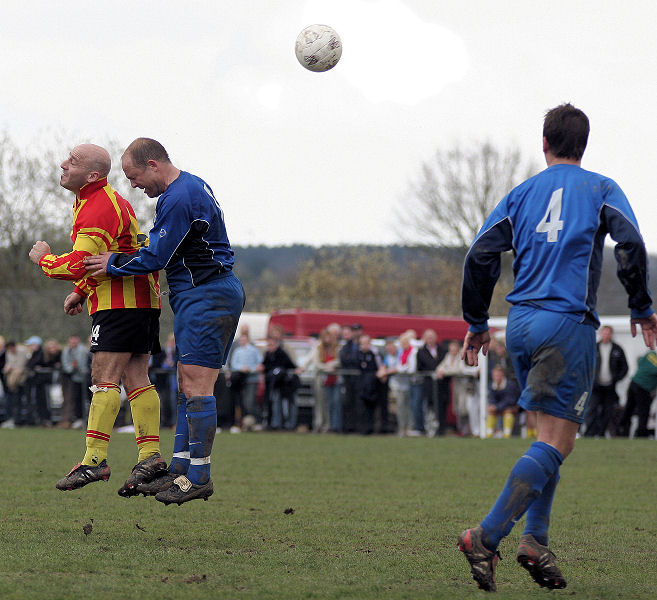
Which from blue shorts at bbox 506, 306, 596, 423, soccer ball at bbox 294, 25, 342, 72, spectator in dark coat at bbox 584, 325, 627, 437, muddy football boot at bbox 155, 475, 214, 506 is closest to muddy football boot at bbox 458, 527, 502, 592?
blue shorts at bbox 506, 306, 596, 423

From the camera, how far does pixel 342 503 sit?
28.3 ft

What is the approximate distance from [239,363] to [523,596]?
640 inches

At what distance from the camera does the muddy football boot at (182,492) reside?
640 cm

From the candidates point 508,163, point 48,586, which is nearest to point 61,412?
point 48,586

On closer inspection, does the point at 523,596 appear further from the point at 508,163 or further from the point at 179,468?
the point at 508,163

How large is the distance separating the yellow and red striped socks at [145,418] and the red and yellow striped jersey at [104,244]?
1.98ft

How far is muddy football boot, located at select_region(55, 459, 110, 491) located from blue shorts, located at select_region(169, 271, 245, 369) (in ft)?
2.81

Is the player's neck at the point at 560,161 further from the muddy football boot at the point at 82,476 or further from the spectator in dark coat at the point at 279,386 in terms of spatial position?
the spectator in dark coat at the point at 279,386

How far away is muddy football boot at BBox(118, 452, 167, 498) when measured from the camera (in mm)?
6582

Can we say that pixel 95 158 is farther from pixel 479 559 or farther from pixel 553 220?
pixel 479 559

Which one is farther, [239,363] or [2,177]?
[2,177]

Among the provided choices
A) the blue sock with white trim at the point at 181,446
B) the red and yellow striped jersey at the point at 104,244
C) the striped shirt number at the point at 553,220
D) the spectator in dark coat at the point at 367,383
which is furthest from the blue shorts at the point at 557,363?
the spectator in dark coat at the point at 367,383

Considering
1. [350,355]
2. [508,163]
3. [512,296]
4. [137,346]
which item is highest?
[508,163]

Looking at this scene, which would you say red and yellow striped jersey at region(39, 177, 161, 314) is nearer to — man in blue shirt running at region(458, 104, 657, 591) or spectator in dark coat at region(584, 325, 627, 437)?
man in blue shirt running at region(458, 104, 657, 591)
